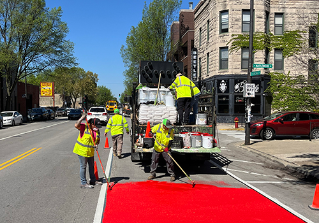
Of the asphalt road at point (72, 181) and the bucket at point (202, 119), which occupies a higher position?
the bucket at point (202, 119)

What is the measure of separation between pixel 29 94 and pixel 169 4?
3062 centimetres

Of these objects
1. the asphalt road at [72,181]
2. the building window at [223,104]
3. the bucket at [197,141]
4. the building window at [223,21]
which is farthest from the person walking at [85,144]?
the building window at [223,21]

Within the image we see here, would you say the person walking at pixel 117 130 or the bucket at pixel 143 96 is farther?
the person walking at pixel 117 130

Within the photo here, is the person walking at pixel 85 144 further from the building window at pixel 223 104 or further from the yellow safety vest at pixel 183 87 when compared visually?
the building window at pixel 223 104

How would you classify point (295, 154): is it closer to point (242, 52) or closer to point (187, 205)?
point (187, 205)

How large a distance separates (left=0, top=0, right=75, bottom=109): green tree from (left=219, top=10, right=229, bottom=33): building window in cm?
1981

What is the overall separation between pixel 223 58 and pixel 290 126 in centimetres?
1364

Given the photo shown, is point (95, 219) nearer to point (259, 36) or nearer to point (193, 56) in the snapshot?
point (259, 36)

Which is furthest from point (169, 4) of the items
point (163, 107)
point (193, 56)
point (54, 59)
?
point (163, 107)

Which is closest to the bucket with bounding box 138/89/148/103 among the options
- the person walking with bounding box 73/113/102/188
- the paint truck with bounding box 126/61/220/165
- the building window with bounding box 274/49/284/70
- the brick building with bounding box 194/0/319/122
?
the paint truck with bounding box 126/61/220/165

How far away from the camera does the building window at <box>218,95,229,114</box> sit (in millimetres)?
29500

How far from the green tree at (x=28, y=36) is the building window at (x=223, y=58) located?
20.4 m

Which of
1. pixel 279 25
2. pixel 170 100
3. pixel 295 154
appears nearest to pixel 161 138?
pixel 170 100

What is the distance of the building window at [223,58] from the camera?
96.4 feet
